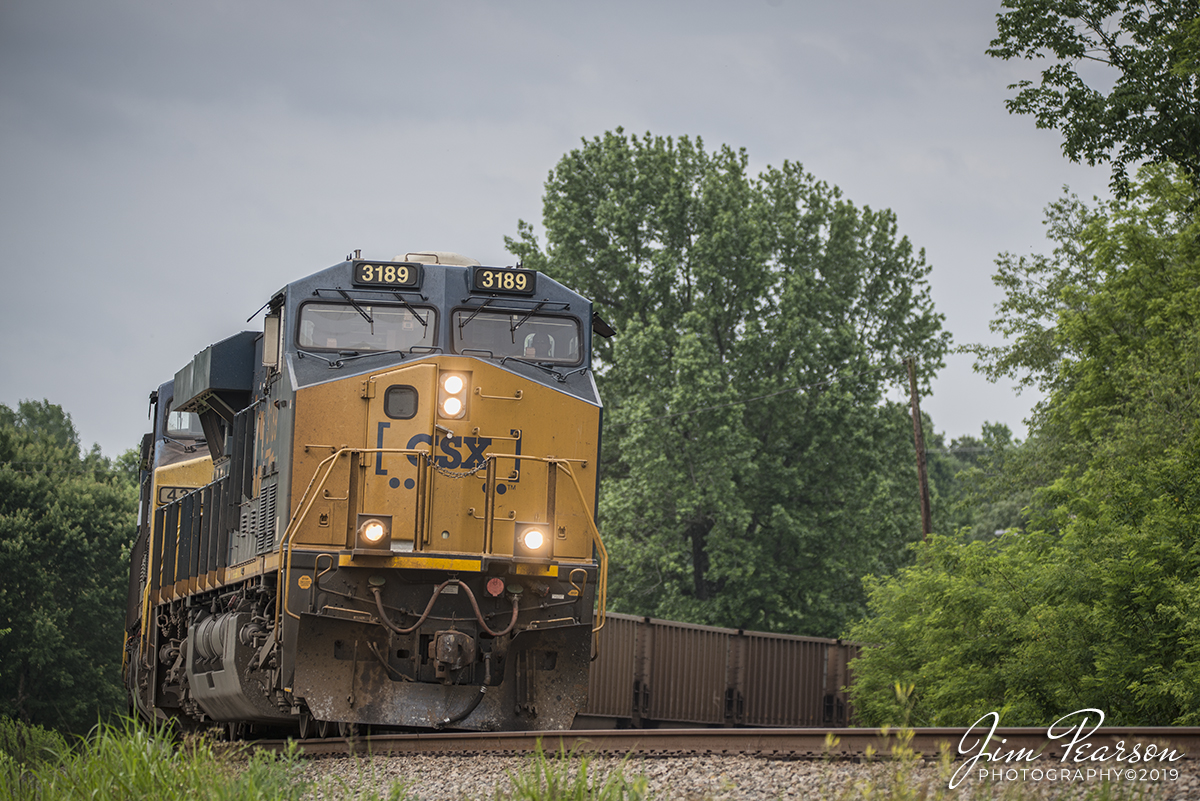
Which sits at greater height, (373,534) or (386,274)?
(386,274)

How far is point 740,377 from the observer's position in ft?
108

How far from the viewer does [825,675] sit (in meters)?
26.0

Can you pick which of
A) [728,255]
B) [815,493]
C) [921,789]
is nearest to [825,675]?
[815,493]

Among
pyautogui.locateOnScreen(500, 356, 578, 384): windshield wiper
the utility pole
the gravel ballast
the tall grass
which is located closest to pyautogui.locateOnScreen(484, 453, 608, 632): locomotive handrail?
pyautogui.locateOnScreen(500, 356, 578, 384): windshield wiper

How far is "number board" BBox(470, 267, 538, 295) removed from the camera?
11.5 metres

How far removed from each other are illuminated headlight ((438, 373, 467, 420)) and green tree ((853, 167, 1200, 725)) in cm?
696

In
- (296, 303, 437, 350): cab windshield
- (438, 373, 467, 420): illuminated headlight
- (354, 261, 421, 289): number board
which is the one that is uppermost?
(354, 261, 421, 289): number board

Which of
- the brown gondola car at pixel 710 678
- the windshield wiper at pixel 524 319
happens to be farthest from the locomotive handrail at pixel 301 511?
the brown gondola car at pixel 710 678

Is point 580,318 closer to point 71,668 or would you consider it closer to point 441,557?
point 441,557

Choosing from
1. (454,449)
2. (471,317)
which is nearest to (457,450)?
(454,449)

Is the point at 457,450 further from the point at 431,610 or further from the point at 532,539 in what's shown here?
the point at 431,610

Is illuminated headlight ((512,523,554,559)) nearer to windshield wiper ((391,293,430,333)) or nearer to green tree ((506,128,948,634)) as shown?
windshield wiper ((391,293,430,333))

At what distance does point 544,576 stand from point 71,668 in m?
31.7

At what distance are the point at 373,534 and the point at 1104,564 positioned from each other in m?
7.85
